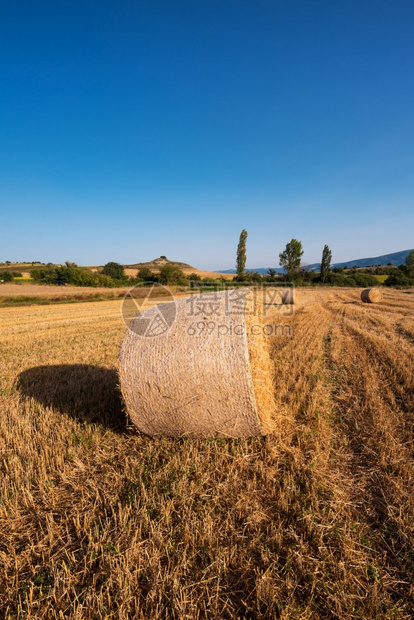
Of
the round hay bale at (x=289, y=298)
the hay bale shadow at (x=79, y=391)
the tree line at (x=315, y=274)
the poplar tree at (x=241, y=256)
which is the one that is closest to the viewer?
the hay bale shadow at (x=79, y=391)

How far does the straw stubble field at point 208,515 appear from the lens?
5.39ft

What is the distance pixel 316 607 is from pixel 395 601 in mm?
555

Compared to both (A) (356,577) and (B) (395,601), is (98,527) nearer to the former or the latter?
(A) (356,577)

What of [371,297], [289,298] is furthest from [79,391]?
[371,297]

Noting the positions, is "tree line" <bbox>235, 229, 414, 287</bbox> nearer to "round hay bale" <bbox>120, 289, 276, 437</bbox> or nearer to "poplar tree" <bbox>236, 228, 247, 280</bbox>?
"poplar tree" <bbox>236, 228, 247, 280</bbox>

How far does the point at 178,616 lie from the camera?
1525mm

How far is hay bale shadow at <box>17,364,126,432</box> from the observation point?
3.88 m

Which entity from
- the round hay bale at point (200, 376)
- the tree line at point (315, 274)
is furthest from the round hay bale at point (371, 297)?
the tree line at point (315, 274)

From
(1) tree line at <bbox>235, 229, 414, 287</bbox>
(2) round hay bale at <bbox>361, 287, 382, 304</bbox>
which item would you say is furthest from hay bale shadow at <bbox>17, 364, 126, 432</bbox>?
(1) tree line at <bbox>235, 229, 414, 287</bbox>

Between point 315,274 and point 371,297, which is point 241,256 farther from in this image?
point 371,297

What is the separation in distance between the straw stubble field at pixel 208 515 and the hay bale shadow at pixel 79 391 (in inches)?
1.9

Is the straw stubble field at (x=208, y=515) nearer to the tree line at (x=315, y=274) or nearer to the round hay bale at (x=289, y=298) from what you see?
the round hay bale at (x=289, y=298)

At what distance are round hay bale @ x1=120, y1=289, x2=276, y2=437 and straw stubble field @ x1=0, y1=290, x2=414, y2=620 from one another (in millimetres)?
277

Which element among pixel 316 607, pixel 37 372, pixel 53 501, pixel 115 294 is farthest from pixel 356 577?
pixel 115 294
